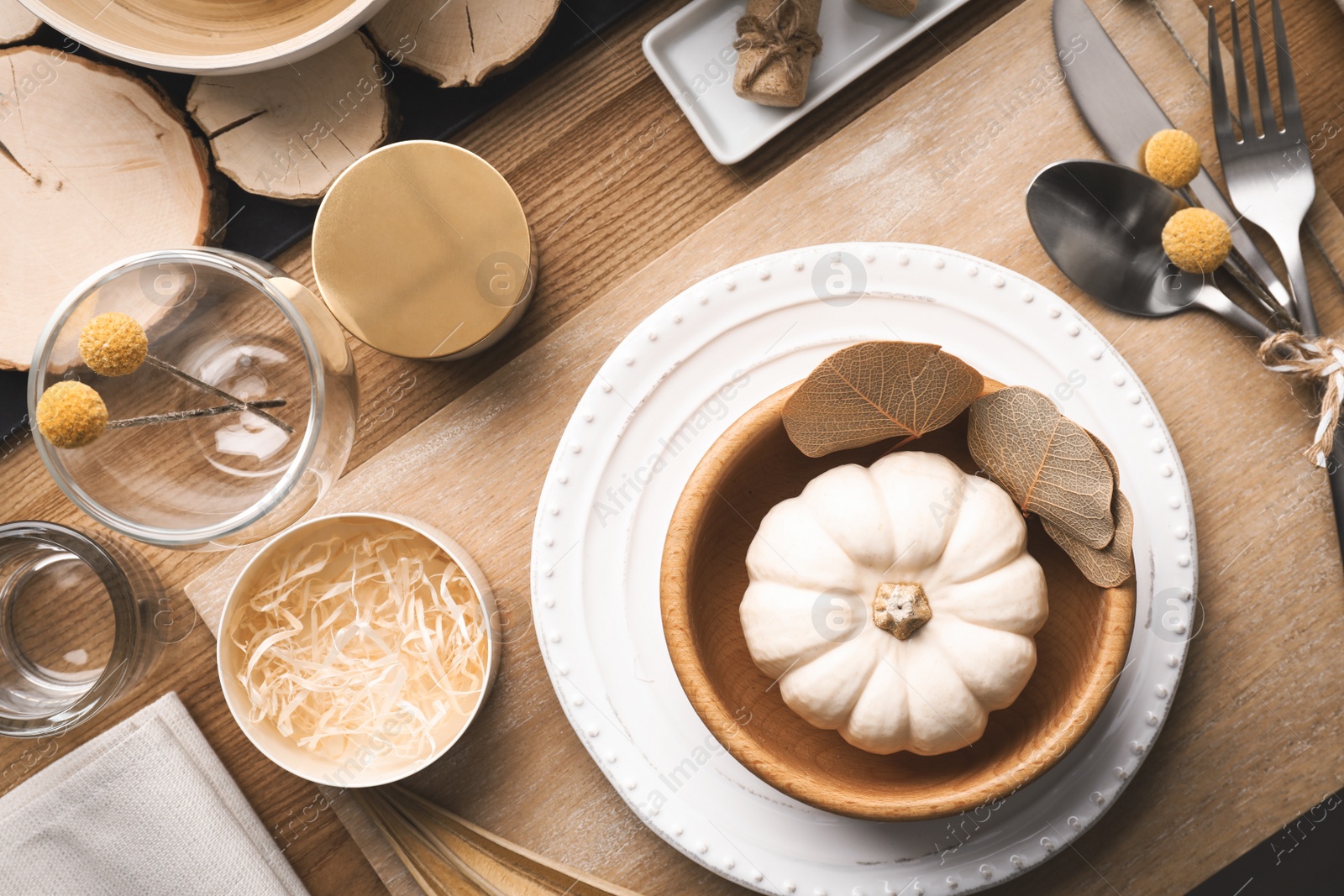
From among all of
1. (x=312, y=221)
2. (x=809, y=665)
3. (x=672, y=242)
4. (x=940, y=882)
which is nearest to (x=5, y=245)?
(x=312, y=221)

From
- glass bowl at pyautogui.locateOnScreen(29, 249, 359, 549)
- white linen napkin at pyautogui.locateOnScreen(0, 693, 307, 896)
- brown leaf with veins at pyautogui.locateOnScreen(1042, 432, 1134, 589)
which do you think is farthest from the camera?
white linen napkin at pyautogui.locateOnScreen(0, 693, 307, 896)

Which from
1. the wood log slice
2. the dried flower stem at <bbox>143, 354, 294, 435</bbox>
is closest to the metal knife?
the dried flower stem at <bbox>143, 354, 294, 435</bbox>

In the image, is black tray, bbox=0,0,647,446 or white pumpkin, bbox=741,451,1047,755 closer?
white pumpkin, bbox=741,451,1047,755

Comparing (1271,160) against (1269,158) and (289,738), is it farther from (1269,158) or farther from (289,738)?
(289,738)

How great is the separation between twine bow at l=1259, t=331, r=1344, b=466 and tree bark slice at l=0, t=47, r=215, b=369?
42.6 inches

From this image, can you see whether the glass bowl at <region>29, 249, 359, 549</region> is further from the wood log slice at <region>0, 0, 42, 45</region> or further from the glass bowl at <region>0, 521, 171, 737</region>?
the wood log slice at <region>0, 0, 42, 45</region>

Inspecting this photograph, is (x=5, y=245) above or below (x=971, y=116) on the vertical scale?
above

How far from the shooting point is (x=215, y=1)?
93 centimetres

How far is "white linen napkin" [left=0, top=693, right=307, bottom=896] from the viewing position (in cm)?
90

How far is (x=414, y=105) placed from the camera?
37.2 inches

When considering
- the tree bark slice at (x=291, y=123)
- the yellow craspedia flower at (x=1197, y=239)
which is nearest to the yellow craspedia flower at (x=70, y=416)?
the tree bark slice at (x=291, y=123)

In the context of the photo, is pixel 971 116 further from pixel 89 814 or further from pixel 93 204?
pixel 89 814

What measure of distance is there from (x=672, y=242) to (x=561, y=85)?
8.2 inches

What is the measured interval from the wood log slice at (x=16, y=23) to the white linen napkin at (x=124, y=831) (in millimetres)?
746
